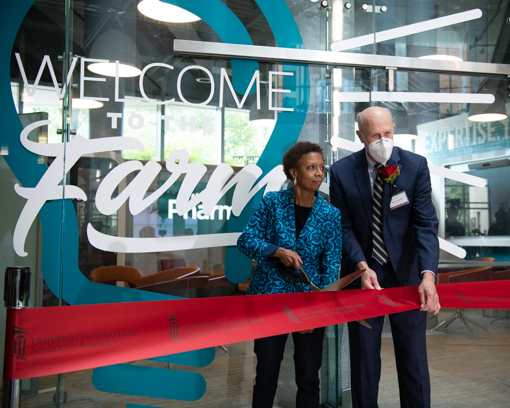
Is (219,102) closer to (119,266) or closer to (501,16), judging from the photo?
(119,266)

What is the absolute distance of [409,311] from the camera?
299 cm

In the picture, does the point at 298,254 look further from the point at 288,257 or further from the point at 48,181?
the point at 48,181

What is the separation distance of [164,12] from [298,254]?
2129 millimetres

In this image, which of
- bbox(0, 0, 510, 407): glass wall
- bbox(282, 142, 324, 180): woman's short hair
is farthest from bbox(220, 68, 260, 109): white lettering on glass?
bbox(282, 142, 324, 180): woman's short hair

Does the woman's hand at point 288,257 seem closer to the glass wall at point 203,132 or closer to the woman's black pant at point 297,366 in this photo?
the woman's black pant at point 297,366

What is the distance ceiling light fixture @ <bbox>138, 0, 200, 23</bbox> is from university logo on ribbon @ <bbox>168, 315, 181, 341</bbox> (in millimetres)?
2406

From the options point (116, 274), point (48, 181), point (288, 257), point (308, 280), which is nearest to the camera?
point (308, 280)

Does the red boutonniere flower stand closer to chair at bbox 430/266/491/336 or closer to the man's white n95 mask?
the man's white n95 mask

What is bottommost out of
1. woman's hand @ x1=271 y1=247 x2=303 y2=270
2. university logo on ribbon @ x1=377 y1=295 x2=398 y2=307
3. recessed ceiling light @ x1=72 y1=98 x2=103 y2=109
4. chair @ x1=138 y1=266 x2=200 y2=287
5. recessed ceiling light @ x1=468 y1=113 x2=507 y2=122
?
university logo on ribbon @ x1=377 y1=295 x2=398 y2=307

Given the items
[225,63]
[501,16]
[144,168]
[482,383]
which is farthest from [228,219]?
[501,16]

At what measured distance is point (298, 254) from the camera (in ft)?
9.70

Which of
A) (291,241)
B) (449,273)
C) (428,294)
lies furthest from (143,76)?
(449,273)

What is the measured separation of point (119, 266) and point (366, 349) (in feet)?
5.90

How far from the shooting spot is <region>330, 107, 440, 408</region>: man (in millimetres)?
2934
